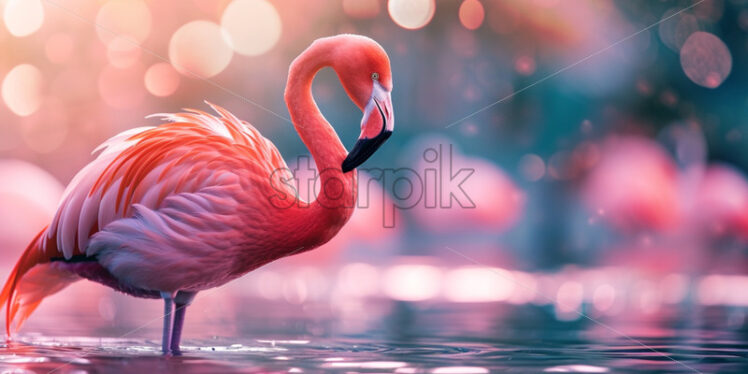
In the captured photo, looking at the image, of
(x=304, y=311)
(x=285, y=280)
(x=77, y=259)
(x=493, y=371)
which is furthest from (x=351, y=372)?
(x=285, y=280)

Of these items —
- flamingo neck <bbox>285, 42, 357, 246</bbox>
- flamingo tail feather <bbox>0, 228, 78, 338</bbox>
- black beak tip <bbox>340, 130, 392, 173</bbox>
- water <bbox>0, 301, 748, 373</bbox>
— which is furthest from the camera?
flamingo tail feather <bbox>0, 228, 78, 338</bbox>

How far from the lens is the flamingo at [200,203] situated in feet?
13.1

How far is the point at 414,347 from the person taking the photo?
4.25m

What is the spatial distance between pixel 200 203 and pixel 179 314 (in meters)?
0.67

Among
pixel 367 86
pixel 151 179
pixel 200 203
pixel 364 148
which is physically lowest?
pixel 200 203

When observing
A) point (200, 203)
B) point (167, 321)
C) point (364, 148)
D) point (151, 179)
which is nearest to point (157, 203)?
point (151, 179)

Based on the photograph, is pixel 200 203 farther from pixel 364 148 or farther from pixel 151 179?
pixel 364 148

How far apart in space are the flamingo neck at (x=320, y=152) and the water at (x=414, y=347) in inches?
25.3

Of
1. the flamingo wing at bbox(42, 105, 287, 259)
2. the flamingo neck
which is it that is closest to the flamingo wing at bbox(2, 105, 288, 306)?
the flamingo wing at bbox(42, 105, 287, 259)

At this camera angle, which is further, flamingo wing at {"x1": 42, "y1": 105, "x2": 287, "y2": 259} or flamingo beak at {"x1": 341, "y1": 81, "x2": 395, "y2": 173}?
flamingo wing at {"x1": 42, "y1": 105, "x2": 287, "y2": 259}

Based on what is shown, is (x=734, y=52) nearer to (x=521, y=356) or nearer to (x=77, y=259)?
(x=521, y=356)

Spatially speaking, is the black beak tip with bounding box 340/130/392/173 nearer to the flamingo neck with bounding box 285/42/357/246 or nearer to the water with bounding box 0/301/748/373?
the flamingo neck with bounding box 285/42/357/246

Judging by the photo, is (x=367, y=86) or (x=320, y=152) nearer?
(x=367, y=86)

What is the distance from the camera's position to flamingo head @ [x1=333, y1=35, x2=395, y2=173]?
3.95m
